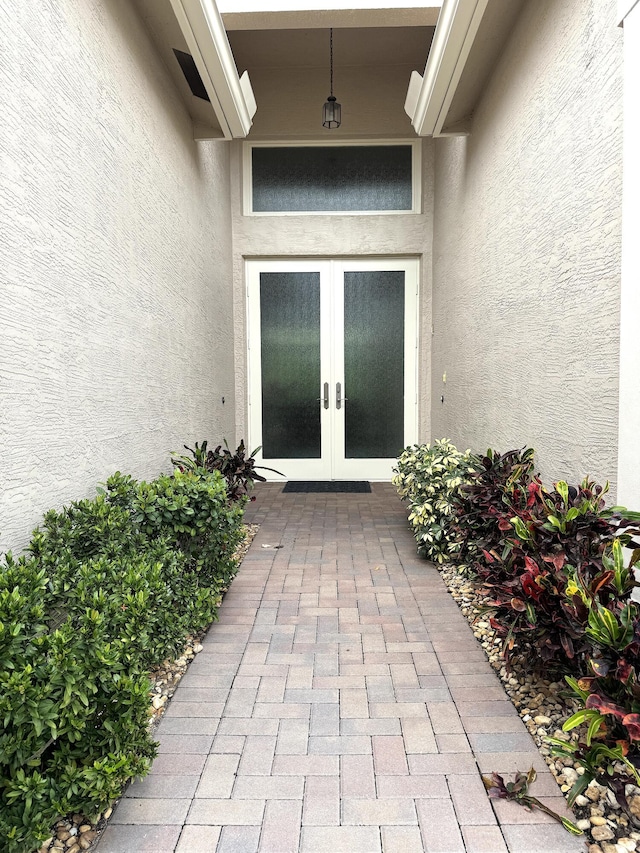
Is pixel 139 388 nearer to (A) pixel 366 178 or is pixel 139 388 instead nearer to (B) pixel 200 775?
(B) pixel 200 775

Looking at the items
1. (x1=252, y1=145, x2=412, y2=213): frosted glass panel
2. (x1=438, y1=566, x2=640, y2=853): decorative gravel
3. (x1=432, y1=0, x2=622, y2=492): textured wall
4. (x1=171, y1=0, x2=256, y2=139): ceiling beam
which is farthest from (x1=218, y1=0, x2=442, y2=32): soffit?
(x1=438, y1=566, x2=640, y2=853): decorative gravel

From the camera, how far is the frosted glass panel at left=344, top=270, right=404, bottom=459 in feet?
22.3

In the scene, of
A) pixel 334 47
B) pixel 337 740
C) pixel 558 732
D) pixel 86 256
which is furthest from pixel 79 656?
pixel 334 47

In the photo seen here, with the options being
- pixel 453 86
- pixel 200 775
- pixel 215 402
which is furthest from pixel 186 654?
pixel 453 86

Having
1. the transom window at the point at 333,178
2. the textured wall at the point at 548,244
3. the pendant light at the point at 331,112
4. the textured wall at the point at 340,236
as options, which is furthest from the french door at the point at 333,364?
the textured wall at the point at 548,244

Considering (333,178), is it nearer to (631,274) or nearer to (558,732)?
(631,274)

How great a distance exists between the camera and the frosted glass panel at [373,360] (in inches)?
267

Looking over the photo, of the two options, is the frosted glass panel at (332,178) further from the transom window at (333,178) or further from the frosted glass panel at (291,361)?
the frosted glass panel at (291,361)

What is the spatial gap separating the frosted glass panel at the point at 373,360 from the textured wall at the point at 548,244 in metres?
1.87

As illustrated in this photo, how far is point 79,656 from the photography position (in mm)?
1525

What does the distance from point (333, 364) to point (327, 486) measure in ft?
4.99

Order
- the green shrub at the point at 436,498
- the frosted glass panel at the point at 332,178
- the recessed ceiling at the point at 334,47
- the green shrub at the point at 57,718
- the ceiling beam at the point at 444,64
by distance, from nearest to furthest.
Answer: the green shrub at the point at 57,718 < the ceiling beam at the point at 444,64 < the green shrub at the point at 436,498 < the recessed ceiling at the point at 334,47 < the frosted glass panel at the point at 332,178

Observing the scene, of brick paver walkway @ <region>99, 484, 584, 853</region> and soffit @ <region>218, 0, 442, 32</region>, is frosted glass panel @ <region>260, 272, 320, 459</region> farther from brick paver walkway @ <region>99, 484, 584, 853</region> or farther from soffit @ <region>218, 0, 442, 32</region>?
brick paver walkway @ <region>99, 484, 584, 853</region>

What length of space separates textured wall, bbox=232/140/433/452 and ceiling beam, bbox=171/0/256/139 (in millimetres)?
1758
